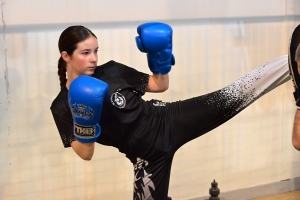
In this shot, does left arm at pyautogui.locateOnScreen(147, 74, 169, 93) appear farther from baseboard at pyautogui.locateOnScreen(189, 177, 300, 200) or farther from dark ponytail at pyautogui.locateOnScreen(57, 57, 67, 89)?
baseboard at pyautogui.locateOnScreen(189, 177, 300, 200)

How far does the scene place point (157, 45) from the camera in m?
1.85

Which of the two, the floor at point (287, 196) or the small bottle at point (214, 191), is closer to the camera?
the small bottle at point (214, 191)

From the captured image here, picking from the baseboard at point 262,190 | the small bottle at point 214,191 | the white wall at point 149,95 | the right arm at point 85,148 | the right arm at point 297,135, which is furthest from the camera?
the baseboard at point 262,190

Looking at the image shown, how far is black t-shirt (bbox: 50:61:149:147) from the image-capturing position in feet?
Result: 6.31

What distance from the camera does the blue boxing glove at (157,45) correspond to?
1.85 m

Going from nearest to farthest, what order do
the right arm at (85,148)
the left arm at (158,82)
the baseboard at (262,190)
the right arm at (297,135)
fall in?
1. the right arm at (297,135)
2. the right arm at (85,148)
3. the left arm at (158,82)
4. the baseboard at (262,190)

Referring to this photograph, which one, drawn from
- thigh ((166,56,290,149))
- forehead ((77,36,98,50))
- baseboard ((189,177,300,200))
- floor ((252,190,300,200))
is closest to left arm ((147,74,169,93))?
thigh ((166,56,290,149))

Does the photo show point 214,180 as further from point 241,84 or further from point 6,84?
point 6,84

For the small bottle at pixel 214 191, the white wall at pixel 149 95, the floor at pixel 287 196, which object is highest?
the white wall at pixel 149 95

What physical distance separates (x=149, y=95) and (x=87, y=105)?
45.4 inches

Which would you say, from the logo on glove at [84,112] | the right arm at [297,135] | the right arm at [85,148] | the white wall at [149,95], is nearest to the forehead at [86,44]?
the logo on glove at [84,112]

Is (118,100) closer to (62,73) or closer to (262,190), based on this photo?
(62,73)

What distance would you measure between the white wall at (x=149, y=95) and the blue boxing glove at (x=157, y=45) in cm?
84

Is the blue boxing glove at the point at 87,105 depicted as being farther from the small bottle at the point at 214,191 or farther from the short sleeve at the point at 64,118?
the small bottle at the point at 214,191
